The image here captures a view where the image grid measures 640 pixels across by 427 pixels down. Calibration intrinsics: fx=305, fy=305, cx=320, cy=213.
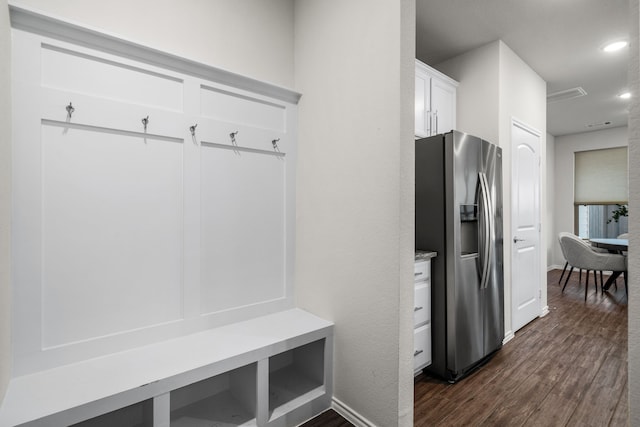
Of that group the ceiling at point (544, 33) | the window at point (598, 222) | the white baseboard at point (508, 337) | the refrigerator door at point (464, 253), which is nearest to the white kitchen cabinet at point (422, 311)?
the refrigerator door at point (464, 253)

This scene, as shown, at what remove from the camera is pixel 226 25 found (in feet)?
6.09

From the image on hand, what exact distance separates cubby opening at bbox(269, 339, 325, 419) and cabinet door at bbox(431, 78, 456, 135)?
7.00 feet

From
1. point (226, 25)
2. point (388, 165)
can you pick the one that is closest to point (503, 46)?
point (388, 165)

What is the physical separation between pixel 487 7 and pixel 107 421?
3630 millimetres

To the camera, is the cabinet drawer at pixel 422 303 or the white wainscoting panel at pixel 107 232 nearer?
the white wainscoting panel at pixel 107 232

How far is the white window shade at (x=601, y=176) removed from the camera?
18.4ft

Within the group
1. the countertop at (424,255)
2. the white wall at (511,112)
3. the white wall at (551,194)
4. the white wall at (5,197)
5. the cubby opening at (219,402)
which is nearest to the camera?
the white wall at (5,197)

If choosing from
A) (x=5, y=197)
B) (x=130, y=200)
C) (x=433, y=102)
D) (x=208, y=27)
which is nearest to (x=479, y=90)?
(x=433, y=102)

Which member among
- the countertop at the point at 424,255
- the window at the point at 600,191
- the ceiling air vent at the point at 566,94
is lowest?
the countertop at the point at 424,255

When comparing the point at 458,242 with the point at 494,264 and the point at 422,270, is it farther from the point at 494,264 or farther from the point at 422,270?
the point at 494,264

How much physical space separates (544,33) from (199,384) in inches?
152

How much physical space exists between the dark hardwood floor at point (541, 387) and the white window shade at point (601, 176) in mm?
3743

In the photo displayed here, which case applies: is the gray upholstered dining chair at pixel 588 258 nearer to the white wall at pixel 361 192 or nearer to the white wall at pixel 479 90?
the white wall at pixel 479 90

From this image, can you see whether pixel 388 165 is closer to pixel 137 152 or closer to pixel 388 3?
pixel 388 3
